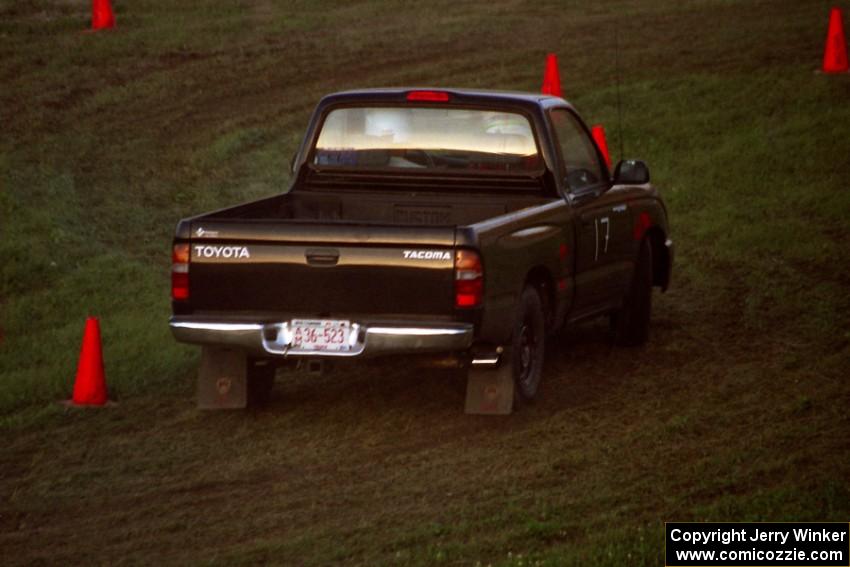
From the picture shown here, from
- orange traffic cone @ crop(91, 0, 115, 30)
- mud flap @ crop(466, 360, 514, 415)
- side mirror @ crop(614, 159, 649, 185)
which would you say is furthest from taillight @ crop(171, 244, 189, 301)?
orange traffic cone @ crop(91, 0, 115, 30)

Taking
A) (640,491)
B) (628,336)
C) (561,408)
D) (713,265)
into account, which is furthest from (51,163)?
(640,491)

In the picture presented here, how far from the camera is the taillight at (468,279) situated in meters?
10.4

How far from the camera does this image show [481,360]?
10820 millimetres

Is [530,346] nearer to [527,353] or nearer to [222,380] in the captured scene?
[527,353]

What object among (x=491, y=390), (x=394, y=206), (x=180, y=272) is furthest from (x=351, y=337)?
(x=394, y=206)

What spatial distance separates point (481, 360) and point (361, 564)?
293 cm

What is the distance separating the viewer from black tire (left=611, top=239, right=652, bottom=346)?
13.1 meters

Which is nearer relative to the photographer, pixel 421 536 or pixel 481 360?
pixel 421 536

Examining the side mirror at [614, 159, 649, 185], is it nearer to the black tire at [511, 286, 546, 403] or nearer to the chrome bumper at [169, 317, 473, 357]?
the black tire at [511, 286, 546, 403]

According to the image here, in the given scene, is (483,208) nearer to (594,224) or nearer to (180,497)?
(594,224)

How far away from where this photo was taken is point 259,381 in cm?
1151

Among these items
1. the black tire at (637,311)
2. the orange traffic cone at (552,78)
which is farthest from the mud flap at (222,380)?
the orange traffic cone at (552,78)

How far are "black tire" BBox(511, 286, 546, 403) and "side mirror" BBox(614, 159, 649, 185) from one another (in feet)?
4.80

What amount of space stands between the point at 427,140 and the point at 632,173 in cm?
140
